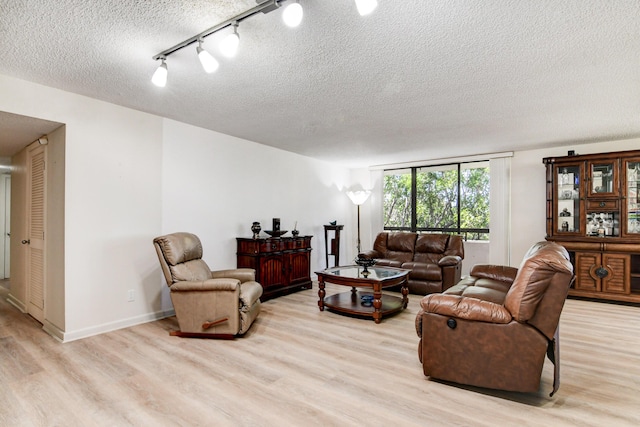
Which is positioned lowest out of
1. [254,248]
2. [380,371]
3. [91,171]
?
[380,371]

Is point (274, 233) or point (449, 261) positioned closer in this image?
point (449, 261)

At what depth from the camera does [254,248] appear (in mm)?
4520

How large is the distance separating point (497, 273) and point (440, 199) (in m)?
2.97

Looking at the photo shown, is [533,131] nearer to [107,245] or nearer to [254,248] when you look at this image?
[254,248]

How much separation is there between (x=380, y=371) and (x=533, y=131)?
12.2ft

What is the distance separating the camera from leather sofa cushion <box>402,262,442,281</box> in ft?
15.9

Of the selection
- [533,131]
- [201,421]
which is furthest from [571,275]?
[533,131]

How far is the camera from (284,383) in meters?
2.34

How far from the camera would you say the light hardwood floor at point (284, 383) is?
195 cm

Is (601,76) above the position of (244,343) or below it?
above

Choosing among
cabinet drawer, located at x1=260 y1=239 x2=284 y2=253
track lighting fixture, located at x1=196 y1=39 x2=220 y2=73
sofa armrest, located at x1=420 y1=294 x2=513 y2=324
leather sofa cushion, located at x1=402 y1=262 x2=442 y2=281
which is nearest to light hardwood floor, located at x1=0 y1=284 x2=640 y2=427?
sofa armrest, located at x1=420 y1=294 x2=513 y2=324

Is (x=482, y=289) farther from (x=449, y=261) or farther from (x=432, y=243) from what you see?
(x=432, y=243)

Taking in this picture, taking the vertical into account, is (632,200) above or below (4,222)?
above

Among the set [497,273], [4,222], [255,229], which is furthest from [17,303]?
[497,273]
